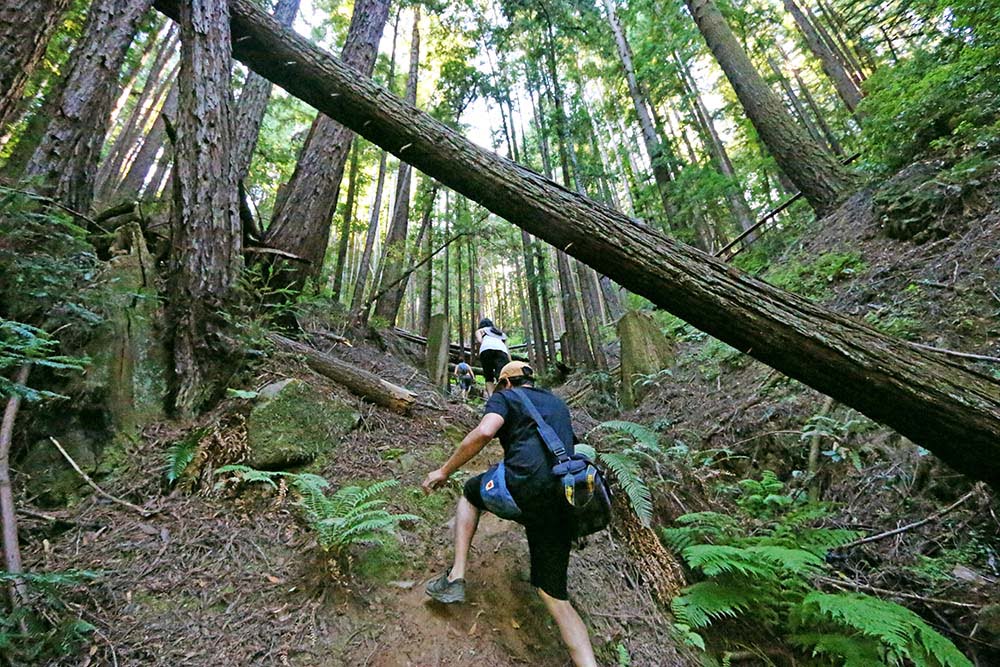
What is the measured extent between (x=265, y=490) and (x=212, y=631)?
1010 millimetres

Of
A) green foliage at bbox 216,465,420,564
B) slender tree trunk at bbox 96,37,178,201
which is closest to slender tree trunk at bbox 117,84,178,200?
slender tree trunk at bbox 96,37,178,201

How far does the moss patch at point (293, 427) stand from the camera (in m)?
3.34

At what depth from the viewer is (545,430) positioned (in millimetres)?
2738

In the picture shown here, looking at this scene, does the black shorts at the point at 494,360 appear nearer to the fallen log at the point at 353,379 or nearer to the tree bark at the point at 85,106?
the fallen log at the point at 353,379

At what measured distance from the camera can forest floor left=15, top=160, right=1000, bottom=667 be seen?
7.59ft

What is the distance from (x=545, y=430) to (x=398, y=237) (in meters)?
11.4

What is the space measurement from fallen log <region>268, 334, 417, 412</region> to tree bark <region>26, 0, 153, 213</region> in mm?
2018

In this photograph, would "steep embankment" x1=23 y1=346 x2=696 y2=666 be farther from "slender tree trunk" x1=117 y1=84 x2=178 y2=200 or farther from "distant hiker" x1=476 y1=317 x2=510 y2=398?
"slender tree trunk" x1=117 y1=84 x2=178 y2=200

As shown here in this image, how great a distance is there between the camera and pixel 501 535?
11.1 feet

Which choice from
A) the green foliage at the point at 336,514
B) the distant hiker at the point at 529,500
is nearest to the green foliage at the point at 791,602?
the distant hiker at the point at 529,500

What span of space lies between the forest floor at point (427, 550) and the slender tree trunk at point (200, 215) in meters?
0.40

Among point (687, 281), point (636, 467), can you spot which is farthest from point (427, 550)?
→ point (687, 281)

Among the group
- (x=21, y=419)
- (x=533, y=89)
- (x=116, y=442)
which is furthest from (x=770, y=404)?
(x=533, y=89)

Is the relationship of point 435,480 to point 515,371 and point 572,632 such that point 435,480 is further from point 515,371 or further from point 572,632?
point 572,632
